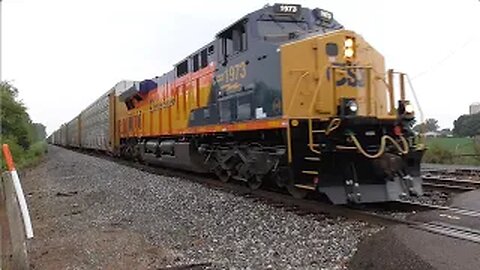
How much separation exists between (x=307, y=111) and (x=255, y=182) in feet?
8.23

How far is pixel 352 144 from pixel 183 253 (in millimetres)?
3576

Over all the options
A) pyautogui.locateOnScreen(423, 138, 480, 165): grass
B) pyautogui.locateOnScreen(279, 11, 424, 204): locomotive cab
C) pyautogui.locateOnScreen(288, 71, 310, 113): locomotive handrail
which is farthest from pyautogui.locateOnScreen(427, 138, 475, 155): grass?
pyautogui.locateOnScreen(288, 71, 310, 113): locomotive handrail

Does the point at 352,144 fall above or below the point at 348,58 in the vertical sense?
below

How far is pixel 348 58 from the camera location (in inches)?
339

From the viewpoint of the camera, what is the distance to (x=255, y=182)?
10414 mm

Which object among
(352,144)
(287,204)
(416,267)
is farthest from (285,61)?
(416,267)

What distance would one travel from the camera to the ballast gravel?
5312mm

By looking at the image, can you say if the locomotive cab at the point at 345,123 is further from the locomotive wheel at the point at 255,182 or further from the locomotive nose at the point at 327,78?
the locomotive wheel at the point at 255,182

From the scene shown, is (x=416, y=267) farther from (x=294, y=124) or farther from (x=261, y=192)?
(x=261, y=192)

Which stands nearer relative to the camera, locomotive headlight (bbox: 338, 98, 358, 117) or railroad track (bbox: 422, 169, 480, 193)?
locomotive headlight (bbox: 338, 98, 358, 117)

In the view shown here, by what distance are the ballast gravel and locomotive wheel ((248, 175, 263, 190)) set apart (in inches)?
22.1

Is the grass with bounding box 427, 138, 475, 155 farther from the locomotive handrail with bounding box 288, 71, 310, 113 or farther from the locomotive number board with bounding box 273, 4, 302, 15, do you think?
the locomotive handrail with bounding box 288, 71, 310, 113

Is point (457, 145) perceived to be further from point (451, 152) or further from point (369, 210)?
point (369, 210)

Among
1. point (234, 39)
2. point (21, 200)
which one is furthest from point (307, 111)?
point (21, 200)
